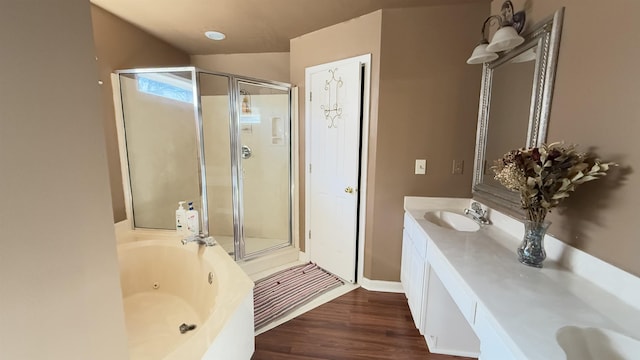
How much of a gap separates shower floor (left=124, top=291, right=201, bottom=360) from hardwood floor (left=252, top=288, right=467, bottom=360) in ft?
1.79

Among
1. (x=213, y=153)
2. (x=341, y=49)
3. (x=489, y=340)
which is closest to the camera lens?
(x=489, y=340)

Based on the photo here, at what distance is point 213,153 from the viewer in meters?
2.78

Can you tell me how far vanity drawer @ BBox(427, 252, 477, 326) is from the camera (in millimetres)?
1056

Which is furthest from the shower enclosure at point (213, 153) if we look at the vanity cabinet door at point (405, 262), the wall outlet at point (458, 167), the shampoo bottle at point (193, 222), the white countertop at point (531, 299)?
the white countertop at point (531, 299)

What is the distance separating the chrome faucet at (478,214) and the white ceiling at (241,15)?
60.0 inches

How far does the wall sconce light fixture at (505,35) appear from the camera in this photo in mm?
1424

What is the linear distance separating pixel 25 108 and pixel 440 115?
2240 millimetres

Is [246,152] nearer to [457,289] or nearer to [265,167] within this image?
[265,167]

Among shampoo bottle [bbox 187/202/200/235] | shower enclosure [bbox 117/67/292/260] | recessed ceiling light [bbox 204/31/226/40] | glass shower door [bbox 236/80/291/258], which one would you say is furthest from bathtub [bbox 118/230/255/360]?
recessed ceiling light [bbox 204/31/226/40]

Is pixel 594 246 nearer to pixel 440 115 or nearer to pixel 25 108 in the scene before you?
pixel 440 115

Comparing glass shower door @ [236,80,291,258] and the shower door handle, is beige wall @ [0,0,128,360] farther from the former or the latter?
the shower door handle

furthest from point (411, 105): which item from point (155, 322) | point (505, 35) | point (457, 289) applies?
point (155, 322)

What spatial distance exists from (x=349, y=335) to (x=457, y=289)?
965mm

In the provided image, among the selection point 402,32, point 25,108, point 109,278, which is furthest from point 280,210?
point 25,108
